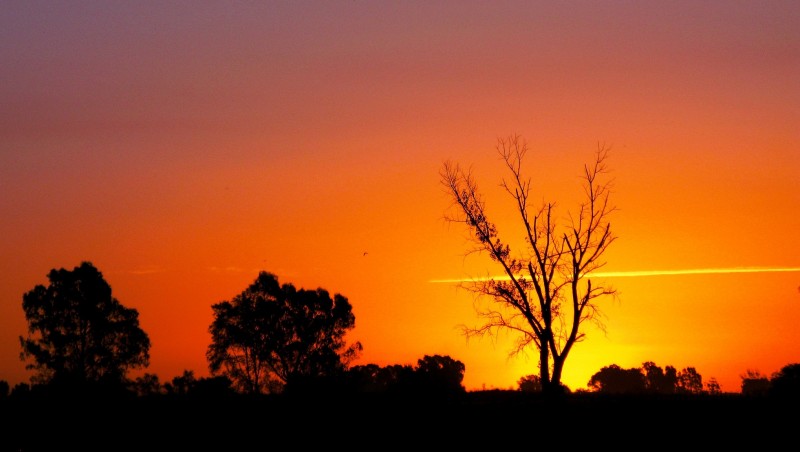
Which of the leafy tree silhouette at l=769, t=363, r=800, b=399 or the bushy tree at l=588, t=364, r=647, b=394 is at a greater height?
the bushy tree at l=588, t=364, r=647, b=394

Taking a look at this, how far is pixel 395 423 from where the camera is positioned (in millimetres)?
38688

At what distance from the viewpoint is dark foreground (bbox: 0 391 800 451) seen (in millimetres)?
35531

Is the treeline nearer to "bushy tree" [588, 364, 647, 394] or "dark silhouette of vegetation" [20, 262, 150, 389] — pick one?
"dark silhouette of vegetation" [20, 262, 150, 389]

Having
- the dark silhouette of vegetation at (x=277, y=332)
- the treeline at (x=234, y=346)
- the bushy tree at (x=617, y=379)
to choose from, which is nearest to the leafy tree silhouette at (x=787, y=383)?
the treeline at (x=234, y=346)

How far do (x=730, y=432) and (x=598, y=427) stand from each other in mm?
5166

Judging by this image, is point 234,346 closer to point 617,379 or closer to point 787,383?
point 787,383

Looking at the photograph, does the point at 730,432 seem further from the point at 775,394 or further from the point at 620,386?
the point at 620,386

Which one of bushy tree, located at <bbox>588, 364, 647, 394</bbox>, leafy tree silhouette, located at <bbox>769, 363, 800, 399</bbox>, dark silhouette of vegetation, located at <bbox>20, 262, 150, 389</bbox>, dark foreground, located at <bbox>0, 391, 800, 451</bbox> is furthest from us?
bushy tree, located at <bbox>588, 364, 647, 394</bbox>

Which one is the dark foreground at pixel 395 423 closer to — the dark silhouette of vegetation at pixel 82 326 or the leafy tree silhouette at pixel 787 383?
the leafy tree silhouette at pixel 787 383

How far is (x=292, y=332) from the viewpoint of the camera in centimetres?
9088

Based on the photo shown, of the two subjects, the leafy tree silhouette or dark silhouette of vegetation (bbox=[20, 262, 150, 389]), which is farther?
dark silhouette of vegetation (bbox=[20, 262, 150, 389])

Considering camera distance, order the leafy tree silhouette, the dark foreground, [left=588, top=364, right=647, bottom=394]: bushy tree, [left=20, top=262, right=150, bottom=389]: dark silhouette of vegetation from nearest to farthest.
Result: the dark foreground < the leafy tree silhouette < [left=20, top=262, right=150, bottom=389]: dark silhouette of vegetation < [left=588, top=364, right=647, bottom=394]: bushy tree

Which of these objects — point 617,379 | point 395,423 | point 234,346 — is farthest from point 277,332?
point 617,379

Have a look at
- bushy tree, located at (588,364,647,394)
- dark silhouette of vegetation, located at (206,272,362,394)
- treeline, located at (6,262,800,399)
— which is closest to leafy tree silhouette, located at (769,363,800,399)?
treeline, located at (6,262,800,399)
